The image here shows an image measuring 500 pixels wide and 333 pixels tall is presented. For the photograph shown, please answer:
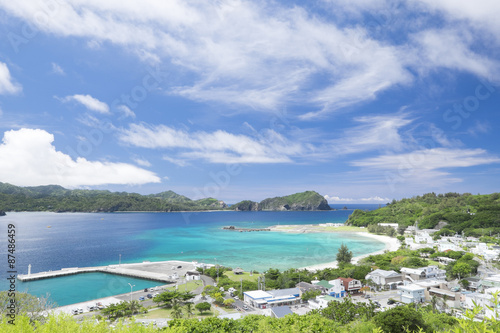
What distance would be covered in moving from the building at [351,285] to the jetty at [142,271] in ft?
64.7

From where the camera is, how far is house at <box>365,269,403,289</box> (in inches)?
1147

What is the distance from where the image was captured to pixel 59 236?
2653 inches

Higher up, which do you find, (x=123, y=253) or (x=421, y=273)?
(x=421, y=273)

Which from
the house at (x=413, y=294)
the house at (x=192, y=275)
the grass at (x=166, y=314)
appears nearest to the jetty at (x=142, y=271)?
the house at (x=192, y=275)

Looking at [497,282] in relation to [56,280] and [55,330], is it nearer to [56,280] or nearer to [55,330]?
[55,330]

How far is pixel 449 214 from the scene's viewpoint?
69188 millimetres

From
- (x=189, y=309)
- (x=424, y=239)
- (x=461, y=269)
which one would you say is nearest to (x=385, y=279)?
(x=461, y=269)

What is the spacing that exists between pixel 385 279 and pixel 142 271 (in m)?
30.6

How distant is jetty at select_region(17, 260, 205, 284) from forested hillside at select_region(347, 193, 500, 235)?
56.9 meters

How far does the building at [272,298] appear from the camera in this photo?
2367 cm

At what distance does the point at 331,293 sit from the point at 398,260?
627 inches

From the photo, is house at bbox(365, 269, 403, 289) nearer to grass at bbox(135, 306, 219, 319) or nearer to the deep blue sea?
the deep blue sea

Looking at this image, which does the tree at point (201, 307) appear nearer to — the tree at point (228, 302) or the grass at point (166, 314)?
the grass at point (166, 314)

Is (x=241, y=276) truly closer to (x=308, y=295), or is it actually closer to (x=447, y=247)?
(x=308, y=295)
